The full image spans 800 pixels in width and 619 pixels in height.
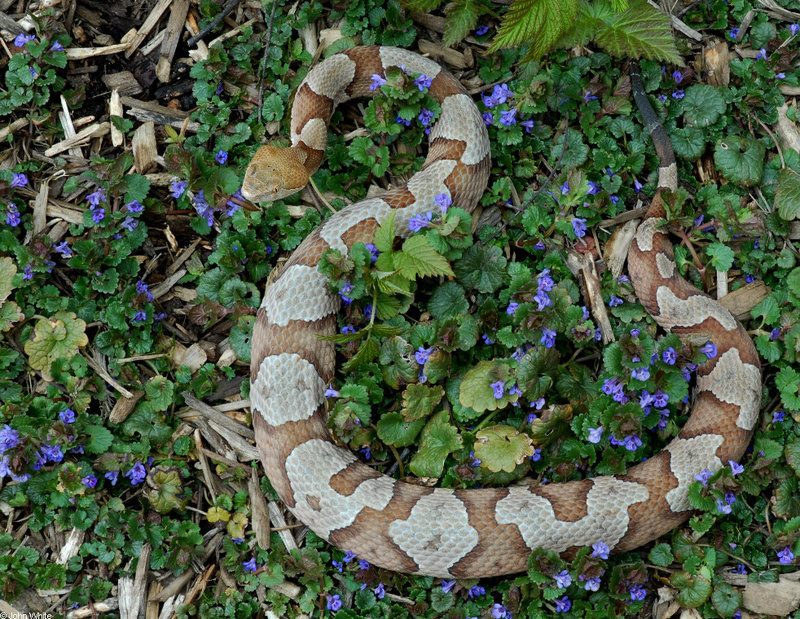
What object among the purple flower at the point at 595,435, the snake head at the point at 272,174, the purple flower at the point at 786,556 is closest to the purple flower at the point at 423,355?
the purple flower at the point at 595,435

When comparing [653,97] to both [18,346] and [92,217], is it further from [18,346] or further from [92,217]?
[18,346]

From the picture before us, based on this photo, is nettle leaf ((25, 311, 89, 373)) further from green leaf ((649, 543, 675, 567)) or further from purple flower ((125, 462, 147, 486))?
green leaf ((649, 543, 675, 567))

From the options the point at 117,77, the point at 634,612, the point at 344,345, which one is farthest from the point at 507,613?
the point at 117,77

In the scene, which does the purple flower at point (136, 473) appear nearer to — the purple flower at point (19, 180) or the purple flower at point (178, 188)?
the purple flower at point (178, 188)

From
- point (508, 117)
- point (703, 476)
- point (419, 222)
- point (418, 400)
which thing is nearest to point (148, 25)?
point (419, 222)

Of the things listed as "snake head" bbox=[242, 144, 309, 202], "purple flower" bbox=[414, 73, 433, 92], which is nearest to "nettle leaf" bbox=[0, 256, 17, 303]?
"snake head" bbox=[242, 144, 309, 202]

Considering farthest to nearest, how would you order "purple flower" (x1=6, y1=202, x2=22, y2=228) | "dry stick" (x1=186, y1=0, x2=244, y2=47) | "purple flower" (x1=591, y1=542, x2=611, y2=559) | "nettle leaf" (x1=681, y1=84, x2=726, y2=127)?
"dry stick" (x1=186, y1=0, x2=244, y2=47) < "nettle leaf" (x1=681, y1=84, x2=726, y2=127) < "purple flower" (x1=6, y1=202, x2=22, y2=228) < "purple flower" (x1=591, y1=542, x2=611, y2=559)
